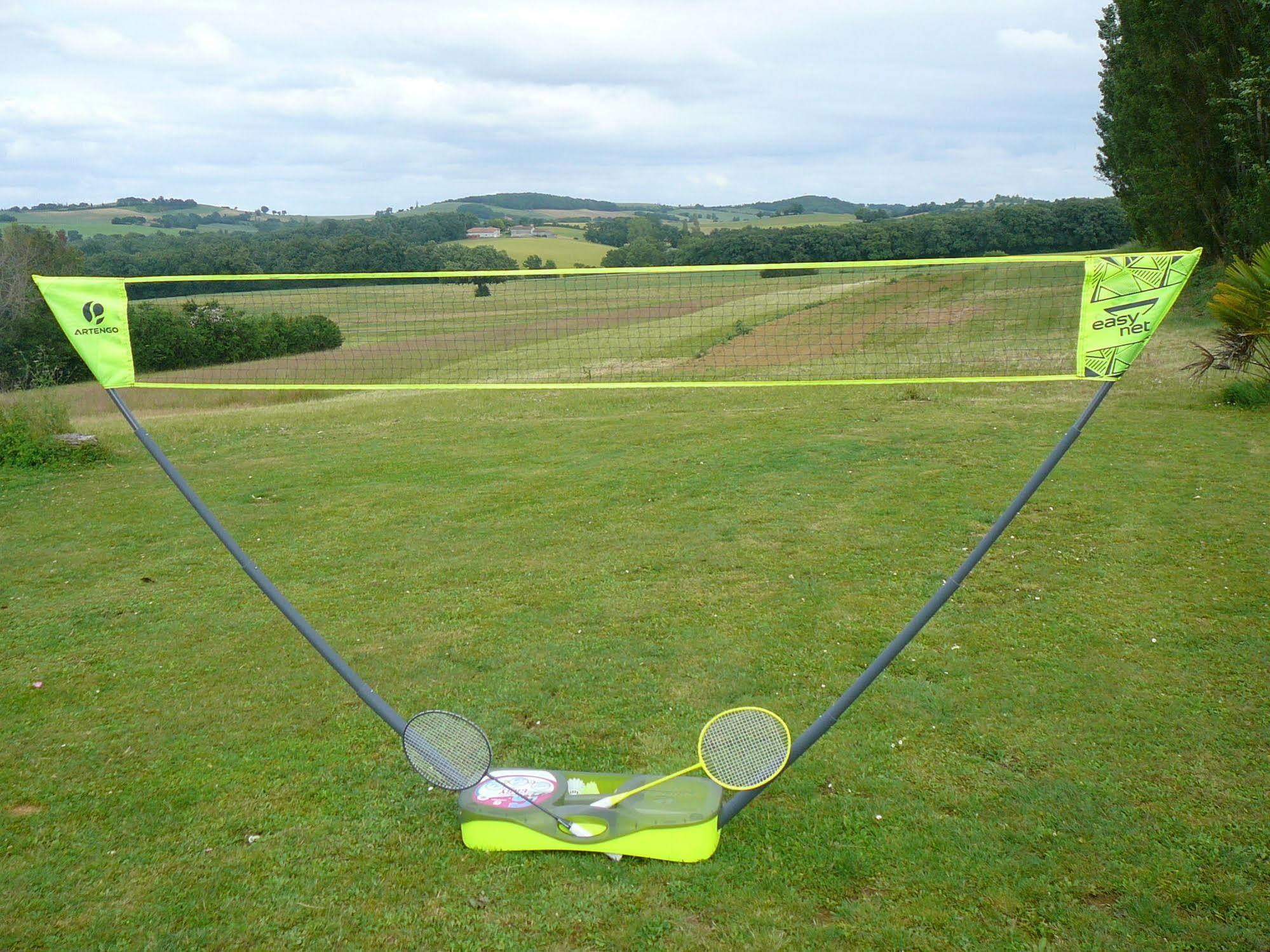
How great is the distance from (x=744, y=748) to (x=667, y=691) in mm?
1352

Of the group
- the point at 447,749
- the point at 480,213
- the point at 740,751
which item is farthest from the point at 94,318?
the point at 480,213

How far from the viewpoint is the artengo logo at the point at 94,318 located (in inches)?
202

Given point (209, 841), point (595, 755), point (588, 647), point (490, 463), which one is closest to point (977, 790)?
point (595, 755)

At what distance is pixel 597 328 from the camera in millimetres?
16016

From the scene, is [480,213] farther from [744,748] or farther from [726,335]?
[744,748]

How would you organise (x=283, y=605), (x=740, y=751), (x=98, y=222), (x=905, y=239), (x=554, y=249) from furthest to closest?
(x=98, y=222)
(x=554, y=249)
(x=905, y=239)
(x=283, y=605)
(x=740, y=751)

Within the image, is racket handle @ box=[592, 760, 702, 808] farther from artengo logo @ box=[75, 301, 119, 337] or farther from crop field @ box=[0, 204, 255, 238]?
crop field @ box=[0, 204, 255, 238]

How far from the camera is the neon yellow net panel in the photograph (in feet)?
22.3

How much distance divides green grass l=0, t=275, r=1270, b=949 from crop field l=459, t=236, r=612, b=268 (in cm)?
1818

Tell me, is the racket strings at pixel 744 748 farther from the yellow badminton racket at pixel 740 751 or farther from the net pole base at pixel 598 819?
the net pole base at pixel 598 819

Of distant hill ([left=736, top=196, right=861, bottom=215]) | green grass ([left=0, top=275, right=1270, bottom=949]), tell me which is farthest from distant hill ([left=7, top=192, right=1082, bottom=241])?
green grass ([left=0, top=275, right=1270, bottom=949])

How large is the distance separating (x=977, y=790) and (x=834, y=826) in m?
0.80

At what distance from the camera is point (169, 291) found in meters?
21.9

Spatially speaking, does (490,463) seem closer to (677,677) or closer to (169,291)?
(677,677)
